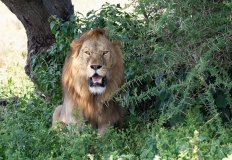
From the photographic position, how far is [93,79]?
6031mm

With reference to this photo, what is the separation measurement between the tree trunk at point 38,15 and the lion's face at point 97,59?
1.81 metres

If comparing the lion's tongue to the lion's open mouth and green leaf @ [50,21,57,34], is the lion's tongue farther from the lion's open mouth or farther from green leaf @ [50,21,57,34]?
green leaf @ [50,21,57,34]

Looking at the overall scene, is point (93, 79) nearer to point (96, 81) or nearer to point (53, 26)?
point (96, 81)

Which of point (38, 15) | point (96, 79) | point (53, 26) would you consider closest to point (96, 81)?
point (96, 79)

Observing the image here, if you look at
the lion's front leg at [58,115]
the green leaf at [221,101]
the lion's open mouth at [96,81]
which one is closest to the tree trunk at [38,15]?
the lion's front leg at [58,115]

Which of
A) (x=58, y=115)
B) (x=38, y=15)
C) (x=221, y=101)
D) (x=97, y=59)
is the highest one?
(x=38, y=15)

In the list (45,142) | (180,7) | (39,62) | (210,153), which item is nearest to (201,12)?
(180,7)

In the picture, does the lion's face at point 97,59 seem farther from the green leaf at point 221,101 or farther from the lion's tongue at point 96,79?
the green leaf at point 221,101

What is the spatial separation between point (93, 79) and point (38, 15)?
6.80ft

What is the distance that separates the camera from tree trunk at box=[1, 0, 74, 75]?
765cm

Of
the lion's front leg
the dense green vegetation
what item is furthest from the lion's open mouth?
the lion's front leg

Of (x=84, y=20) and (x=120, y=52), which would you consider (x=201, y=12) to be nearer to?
(x=120, y=52)

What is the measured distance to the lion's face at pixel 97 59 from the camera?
5.99 m

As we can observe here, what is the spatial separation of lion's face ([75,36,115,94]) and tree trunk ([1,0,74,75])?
181cm
